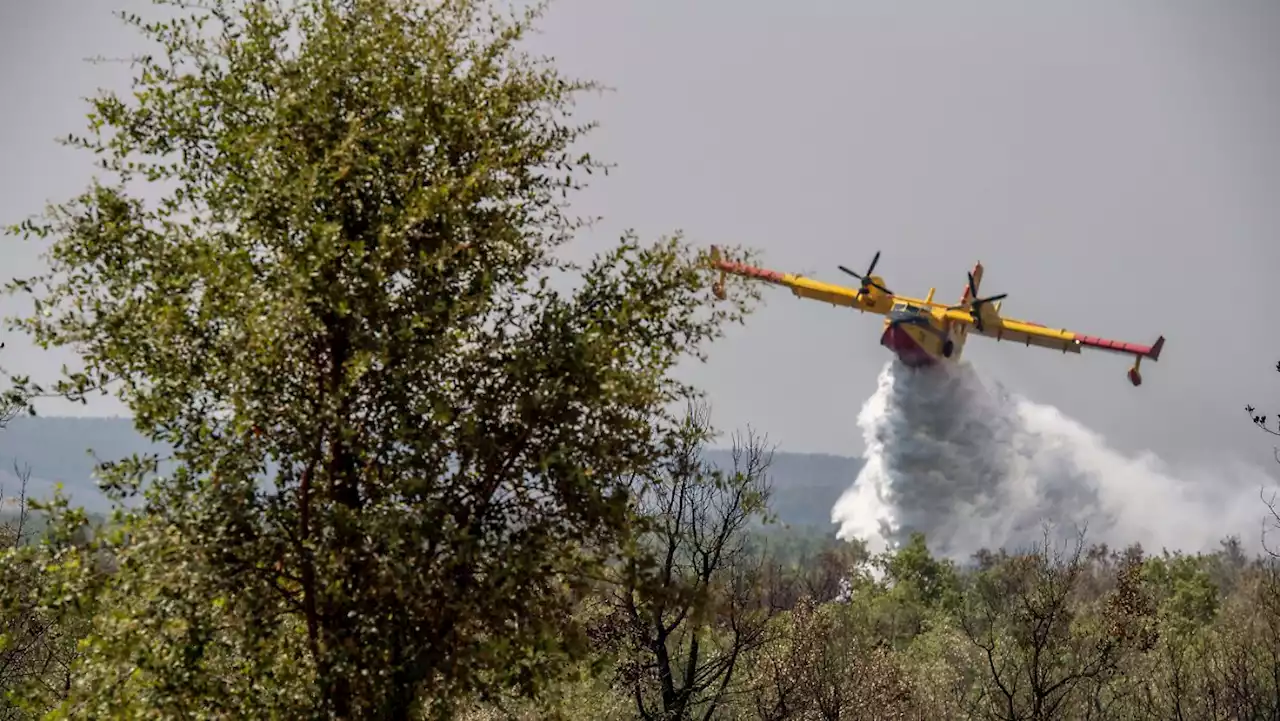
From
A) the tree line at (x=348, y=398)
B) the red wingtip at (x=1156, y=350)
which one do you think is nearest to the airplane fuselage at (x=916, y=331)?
the red wingtip at (x=1156, y=350)

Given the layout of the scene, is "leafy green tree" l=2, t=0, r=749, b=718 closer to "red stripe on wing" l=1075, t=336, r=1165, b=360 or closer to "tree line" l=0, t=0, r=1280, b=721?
"tree line" l=0, t=0, r=1280, b=721

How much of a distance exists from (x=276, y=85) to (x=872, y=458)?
139325mm

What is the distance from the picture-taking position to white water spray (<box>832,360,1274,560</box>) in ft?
439

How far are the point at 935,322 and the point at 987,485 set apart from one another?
244 feet

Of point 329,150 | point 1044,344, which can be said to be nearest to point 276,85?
point 329,150

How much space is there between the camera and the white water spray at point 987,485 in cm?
13375

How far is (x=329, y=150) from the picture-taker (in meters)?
13.3

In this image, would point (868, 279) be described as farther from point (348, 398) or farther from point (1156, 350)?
point (348, 398)

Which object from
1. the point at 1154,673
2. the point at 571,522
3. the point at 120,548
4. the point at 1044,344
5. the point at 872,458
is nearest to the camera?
the point at 120,548

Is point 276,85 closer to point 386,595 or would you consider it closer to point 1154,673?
point 386,595

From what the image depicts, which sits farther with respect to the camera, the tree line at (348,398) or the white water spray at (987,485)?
the white water spray at (987,485)

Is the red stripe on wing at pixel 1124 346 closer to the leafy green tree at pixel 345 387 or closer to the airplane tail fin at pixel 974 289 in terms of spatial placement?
the airplane tail fin at pixel 974 289

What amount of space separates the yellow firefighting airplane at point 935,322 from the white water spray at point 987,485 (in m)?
34.7

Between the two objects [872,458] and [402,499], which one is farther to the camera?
[872,458]
